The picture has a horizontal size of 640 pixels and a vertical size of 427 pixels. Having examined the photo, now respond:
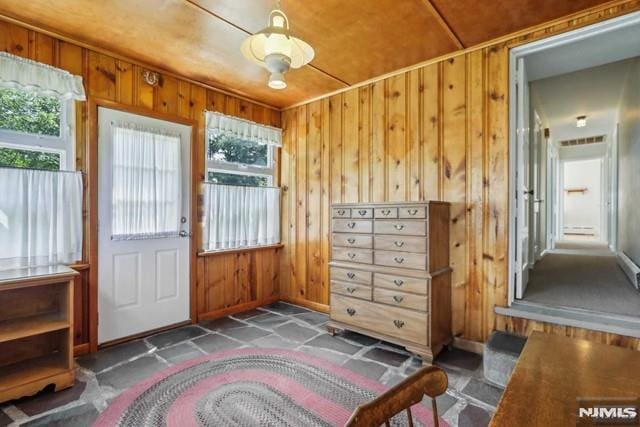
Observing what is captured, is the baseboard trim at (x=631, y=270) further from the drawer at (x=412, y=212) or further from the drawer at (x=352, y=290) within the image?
the drawer at (x=352, y=290)

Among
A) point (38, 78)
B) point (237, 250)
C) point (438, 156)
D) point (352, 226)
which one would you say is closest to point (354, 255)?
point (352, 226)

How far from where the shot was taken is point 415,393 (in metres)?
0.83

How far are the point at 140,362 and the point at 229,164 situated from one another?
2184mm

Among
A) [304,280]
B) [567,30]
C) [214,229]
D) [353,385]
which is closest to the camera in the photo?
[353,385]

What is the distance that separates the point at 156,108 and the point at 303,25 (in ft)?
5.55

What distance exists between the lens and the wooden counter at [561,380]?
2.50ft

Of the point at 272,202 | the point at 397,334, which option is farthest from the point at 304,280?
the point at 397,334

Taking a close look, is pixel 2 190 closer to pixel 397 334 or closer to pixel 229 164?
pixel 229 164

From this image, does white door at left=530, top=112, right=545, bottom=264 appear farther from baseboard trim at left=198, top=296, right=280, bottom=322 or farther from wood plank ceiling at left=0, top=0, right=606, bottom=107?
baseboard trim at left=198, top=296, right=280, bottom=322

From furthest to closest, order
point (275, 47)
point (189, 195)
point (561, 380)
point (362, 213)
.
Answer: point (189, 195) < point (362, 213) < point (275, 47) < point (561, 380)

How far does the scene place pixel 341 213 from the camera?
10.2 feet

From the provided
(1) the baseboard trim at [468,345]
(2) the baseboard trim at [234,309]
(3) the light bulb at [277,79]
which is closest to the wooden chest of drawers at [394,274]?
(1) the baseboard trim at [468,345]

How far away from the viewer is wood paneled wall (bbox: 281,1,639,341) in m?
2.66

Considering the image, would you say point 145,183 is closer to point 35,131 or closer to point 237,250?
point 35,131
